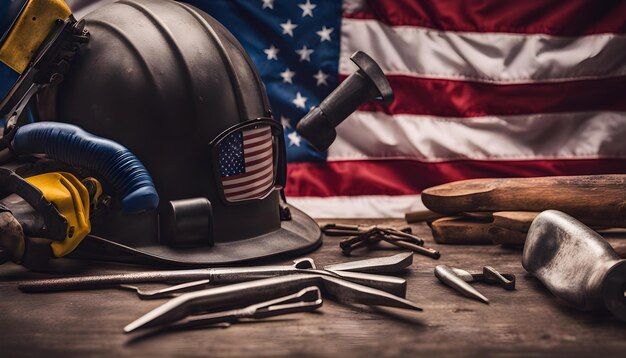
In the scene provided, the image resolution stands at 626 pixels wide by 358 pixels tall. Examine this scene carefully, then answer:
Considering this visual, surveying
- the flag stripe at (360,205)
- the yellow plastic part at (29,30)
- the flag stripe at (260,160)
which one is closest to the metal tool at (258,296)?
the flag stripe at (260,160)

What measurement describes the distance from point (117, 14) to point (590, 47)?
131 centimetres

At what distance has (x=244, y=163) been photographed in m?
1.34

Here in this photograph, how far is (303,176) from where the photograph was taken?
2010 millimetres

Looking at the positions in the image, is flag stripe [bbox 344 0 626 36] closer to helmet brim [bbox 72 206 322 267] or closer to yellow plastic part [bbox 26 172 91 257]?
helmet brim [bbox 72 206 322 267]

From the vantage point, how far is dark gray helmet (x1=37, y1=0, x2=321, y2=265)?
1.26m

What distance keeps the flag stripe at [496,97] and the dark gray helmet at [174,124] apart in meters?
0.73

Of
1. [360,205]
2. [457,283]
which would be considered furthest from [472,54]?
[457,283]

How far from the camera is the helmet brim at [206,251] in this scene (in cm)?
125

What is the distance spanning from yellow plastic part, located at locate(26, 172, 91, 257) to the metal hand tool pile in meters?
0.09

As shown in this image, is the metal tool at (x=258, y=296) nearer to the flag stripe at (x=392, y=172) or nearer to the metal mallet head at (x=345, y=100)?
the metal mallet head at (x=345, y=100)

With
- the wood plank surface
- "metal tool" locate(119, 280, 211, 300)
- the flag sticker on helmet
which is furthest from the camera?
the flag sticker on helmet

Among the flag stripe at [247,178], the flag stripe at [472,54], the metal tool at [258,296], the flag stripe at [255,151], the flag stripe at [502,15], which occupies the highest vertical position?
the flag stripe at [502,15]

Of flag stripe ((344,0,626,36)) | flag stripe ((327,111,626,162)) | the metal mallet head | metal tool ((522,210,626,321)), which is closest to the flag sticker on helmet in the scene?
the metal mallet head

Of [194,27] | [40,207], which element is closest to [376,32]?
[194,27]
